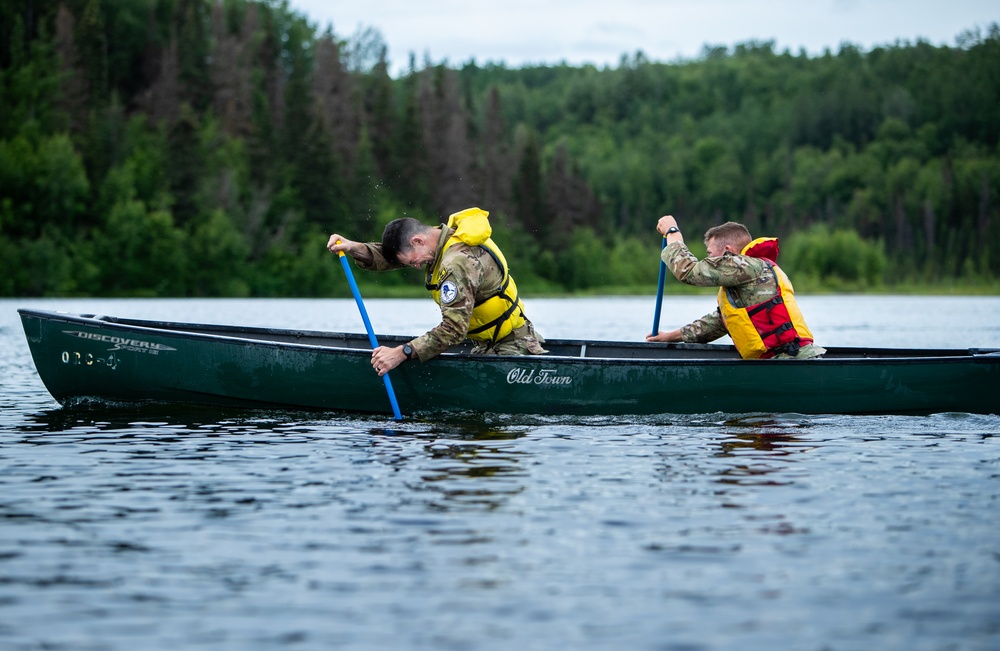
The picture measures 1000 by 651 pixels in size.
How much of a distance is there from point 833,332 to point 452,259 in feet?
72.4

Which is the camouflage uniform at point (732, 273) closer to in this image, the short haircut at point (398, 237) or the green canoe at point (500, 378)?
the green canoe at point (500, 378)

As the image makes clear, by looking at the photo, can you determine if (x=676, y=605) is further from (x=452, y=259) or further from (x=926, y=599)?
(x=452, y=259)

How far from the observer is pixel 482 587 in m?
5.20

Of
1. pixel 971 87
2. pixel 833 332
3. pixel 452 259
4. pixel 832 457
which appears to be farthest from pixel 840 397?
pixel 971 87

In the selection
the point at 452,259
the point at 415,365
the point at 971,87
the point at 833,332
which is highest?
the point at 971,87

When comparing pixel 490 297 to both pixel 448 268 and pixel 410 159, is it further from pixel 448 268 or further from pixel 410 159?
→ pixel 410 159

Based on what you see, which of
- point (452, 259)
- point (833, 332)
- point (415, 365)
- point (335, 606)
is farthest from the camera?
point (833, 332)

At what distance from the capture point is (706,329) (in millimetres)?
10773

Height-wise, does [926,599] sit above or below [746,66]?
below

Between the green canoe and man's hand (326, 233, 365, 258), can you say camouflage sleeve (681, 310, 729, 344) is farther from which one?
man's hand (326, 233, 365, 258)

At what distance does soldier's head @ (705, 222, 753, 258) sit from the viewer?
10169 mm

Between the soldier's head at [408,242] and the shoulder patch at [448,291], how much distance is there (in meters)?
0.31

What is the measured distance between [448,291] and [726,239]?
239cm

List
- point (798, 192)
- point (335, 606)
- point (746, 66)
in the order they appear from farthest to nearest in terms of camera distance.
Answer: point (746, 66) → point (798, 192) → point (335, 606)
